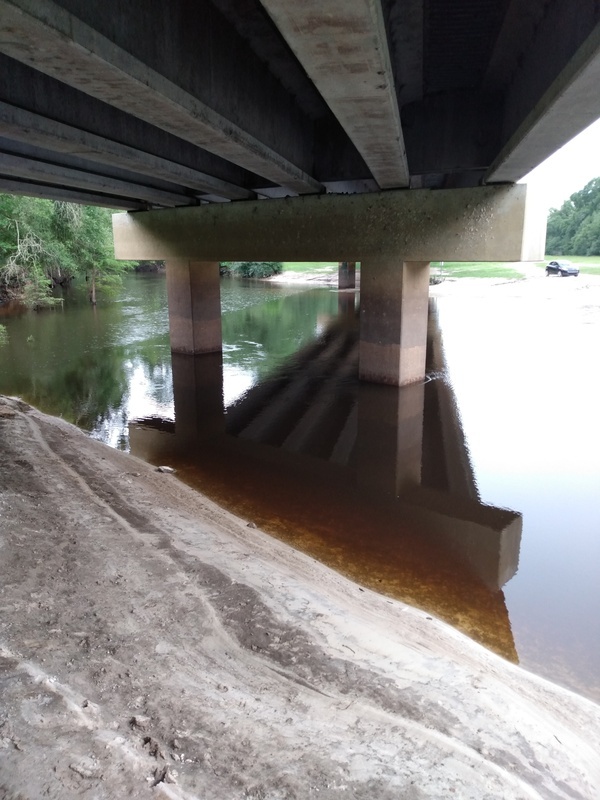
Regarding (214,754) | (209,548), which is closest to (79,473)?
(209,548)

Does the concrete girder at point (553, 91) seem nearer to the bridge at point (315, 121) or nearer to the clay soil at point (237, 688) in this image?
the bridge at point (315, 121)

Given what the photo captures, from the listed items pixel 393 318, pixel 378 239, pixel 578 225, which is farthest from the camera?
pixel 578 225

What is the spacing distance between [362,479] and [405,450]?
1573 millimetres

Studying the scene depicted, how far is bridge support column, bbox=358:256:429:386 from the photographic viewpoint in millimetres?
11898

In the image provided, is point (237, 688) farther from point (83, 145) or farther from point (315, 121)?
point (315, 121)

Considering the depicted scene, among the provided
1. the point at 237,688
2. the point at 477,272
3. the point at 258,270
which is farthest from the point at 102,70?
the point at 258,270

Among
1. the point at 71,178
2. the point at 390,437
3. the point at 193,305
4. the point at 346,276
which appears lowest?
the point at 390,437

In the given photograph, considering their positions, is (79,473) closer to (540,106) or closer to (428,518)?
(428,518)

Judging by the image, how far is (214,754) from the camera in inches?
101

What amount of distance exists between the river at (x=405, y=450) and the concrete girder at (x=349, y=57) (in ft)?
16.2

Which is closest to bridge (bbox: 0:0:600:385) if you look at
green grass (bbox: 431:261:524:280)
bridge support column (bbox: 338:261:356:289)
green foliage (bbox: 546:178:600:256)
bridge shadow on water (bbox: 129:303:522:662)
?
bridge shadow on water (bbox: 129:303:522:662)

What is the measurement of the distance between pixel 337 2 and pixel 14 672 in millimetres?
4760

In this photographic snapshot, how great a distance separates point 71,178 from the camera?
33.4ft

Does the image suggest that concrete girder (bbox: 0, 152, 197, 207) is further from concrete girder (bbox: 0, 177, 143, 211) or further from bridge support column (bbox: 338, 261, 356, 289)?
bridge support column (bbox: 338, 261, 356, 289)
